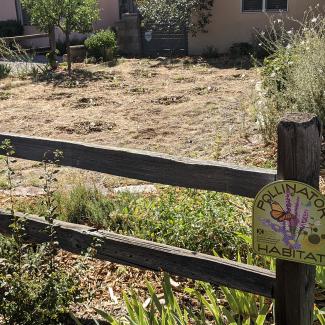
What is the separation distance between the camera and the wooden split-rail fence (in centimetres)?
204

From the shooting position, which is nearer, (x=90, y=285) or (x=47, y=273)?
(x=47, y=273)

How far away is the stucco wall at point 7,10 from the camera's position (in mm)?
22031

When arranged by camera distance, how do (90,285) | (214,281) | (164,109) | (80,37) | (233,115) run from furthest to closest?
(80,37) < (164,109) < (233,115) < (90,285) < (214,281)

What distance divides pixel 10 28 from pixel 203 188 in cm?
1974

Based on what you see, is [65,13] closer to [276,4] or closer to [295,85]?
[276,4]

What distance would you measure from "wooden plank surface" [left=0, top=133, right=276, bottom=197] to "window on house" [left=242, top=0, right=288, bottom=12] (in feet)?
43.2

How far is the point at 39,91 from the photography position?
38.1ft

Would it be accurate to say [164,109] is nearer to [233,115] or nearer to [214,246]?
[233,115]

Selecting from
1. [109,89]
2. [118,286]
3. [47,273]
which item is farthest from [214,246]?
[109,89]

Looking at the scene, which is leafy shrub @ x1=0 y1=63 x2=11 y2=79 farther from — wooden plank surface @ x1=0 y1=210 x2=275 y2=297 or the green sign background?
the green sign background

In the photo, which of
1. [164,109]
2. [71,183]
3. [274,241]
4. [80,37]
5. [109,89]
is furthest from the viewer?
[80,37]

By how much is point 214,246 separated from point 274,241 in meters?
1.70

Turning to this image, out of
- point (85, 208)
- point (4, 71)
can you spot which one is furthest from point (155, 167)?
point (4, 71)

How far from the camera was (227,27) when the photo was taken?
1631 cm
